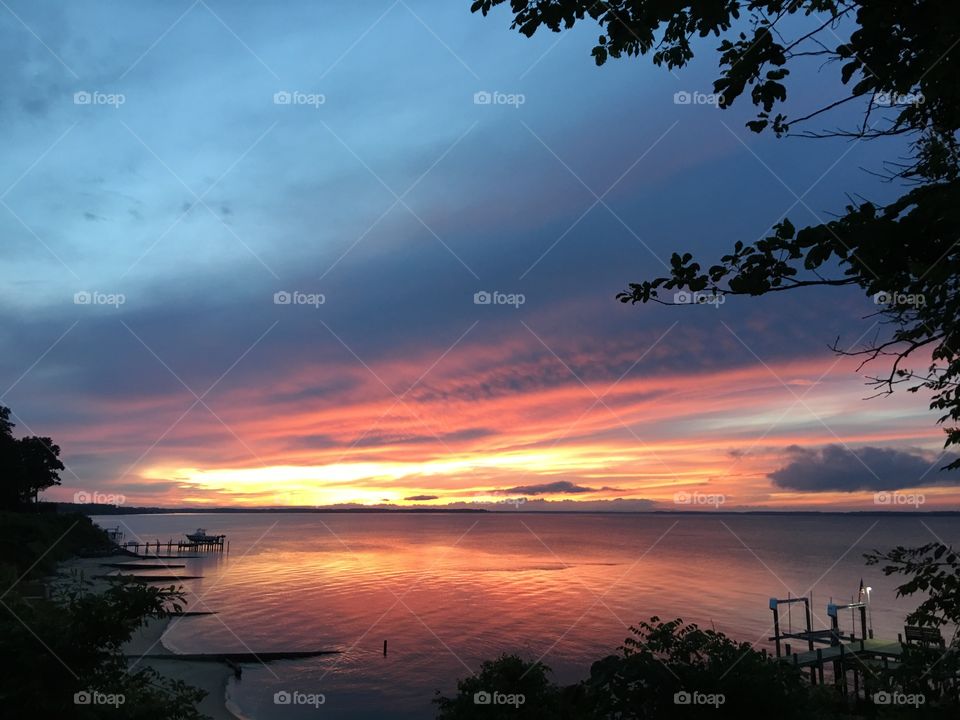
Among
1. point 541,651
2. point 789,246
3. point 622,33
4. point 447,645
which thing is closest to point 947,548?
point 789,246

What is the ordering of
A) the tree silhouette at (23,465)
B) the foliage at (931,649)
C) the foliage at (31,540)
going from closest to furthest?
the foliage at (931,649) < the foliage at (31,540) < the tree silhouette at (23,465)

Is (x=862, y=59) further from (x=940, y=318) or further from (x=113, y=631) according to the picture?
(x=113, y=631)

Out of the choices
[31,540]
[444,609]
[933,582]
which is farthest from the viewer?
[444,609]

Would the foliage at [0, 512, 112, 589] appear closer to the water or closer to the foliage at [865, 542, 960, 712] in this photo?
the water

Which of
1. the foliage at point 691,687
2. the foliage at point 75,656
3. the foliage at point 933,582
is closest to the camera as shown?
the foliage at point 933,582

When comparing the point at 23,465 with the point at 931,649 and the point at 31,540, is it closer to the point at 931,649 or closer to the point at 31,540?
the point at 31,540

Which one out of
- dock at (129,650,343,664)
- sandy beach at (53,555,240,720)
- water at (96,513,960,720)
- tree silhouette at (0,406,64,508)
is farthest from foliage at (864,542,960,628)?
tree silhouette at (0,406,64,508)

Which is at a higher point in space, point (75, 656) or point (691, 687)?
point (75, 656)

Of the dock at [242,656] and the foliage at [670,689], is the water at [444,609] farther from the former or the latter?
the foliage at [670,689]

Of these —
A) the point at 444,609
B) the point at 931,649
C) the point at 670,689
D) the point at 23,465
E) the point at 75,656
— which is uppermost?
the point at 23,465

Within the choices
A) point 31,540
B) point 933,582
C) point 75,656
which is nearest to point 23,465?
point 31,540

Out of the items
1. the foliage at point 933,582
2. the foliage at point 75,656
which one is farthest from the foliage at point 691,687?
the foliage at point 75,656

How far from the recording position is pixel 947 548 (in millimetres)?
5555

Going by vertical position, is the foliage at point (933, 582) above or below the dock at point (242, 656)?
above
